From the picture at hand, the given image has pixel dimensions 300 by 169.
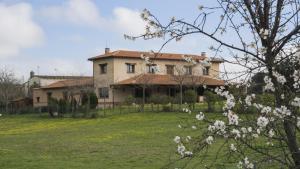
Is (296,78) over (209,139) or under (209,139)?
over

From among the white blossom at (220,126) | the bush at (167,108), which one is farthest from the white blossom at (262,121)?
the bush at (167,108)

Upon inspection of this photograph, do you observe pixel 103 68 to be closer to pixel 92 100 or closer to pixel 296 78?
pixel 92 100

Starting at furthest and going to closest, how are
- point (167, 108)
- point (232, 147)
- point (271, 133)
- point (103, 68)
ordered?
point (103, 68) → point (167, 108) → point (232, 147) → point (271, 133)

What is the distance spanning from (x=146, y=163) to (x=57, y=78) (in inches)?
2868

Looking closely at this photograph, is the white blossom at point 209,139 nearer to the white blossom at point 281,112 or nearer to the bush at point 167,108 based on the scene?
the white blossom at point 281,112

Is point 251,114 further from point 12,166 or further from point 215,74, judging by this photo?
point 12,166

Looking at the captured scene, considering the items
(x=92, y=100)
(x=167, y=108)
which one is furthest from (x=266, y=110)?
(x=92, y=100)

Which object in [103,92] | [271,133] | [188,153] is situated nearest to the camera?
[271,133]

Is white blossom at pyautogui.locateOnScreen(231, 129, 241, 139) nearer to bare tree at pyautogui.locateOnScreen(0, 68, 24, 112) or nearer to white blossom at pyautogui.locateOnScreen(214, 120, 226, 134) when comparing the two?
white blossom at pyautogui.locateOnScreen(214, 120, 226, 134)

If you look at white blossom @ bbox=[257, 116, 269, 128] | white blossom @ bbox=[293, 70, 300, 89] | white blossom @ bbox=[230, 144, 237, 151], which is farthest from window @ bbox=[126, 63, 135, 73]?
white blossom @ bbox=[257, 116, 269, 128]

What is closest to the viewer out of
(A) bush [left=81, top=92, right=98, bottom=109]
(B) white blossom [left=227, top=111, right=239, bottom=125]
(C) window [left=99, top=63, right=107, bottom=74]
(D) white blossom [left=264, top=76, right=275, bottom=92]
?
(B) white blossom [left=227, top=111, right=239, bottom=125]

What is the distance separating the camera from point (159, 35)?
4.92 metres

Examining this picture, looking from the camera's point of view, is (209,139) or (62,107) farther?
(62,107)

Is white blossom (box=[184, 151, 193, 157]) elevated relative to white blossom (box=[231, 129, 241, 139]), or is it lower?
lower
